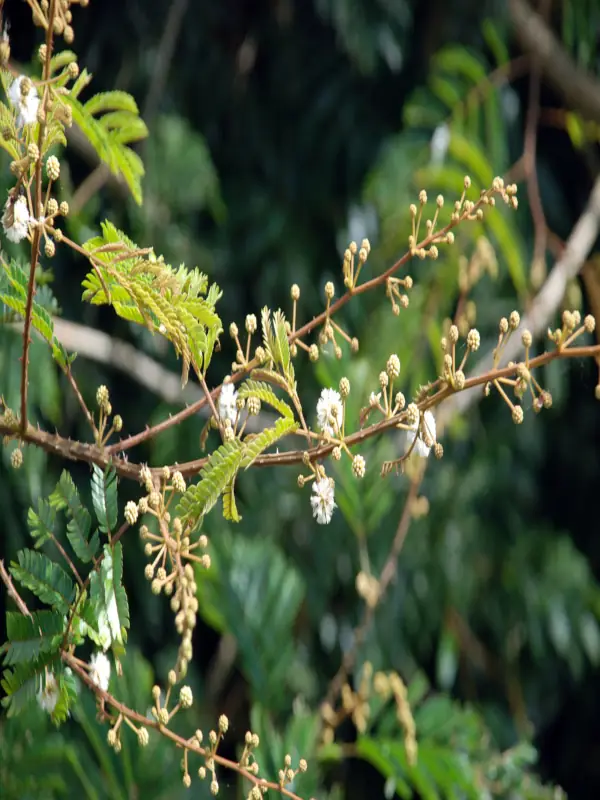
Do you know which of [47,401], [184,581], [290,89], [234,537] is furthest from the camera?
[290,89]

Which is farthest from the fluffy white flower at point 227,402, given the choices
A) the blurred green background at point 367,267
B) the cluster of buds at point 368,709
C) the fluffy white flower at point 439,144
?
the fluffy white flower at point 439,144

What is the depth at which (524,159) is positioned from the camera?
4.99 ft

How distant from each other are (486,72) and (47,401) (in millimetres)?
845

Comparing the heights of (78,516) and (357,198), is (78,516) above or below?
below

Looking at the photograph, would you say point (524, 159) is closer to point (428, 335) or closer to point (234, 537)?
point (428, 335)

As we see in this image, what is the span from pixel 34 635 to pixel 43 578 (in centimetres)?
3

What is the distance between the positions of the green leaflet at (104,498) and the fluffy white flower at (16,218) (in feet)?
0.38

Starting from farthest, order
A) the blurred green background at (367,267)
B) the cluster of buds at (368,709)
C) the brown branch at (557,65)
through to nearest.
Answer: the brown branch at (557,65) < the blurred green background at (367,267) < the cluster of buds at (368,709)

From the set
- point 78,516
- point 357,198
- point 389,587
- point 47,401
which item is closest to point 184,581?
point 78,516

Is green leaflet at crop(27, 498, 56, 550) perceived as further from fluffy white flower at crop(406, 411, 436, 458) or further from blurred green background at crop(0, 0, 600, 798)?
blurred green background at crop(0, 0, 600, 798)

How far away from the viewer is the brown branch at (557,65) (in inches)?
64.2

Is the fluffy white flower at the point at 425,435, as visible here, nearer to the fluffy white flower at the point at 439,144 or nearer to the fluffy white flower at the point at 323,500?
the fluffy white flower at the point at 323,500

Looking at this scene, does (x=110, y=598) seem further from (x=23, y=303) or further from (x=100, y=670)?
(x=23, y=303)

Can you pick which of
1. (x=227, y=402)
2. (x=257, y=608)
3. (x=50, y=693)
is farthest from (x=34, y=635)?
(x=257, y=608)
